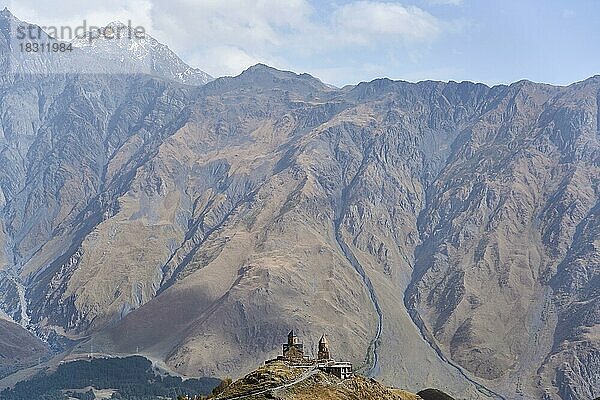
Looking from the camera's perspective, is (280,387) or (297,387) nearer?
(280,387)

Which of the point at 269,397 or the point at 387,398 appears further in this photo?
the point at 387,398

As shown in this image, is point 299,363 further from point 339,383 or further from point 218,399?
point 218,399

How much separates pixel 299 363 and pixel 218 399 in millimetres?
37086

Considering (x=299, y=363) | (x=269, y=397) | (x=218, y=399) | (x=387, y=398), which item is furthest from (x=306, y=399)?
(x=299, y=363)

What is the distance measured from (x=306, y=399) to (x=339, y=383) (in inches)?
627

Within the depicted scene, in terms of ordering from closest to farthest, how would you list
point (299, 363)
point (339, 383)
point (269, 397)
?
point (269, 397)
point (339, 383)
point (299, 363)

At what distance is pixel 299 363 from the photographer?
493ft

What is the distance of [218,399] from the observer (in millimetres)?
114875

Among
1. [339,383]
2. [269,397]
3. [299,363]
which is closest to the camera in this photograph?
[269,397]

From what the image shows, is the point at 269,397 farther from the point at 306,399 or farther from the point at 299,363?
the point at 299,363

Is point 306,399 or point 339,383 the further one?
point 339,383

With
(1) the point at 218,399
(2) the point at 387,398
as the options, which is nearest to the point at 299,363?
(2) the point at 387,398

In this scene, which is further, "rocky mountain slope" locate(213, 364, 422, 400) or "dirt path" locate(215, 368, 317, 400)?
"rocky mountain slope" locate(213, 364, 422, 400)

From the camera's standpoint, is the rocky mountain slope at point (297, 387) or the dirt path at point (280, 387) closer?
the dirt path at point (280, 387)
